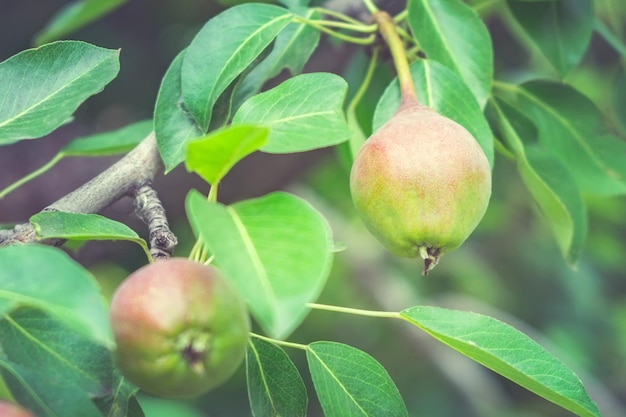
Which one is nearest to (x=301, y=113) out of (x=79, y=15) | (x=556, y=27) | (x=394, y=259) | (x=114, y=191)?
(x=114, y=191)

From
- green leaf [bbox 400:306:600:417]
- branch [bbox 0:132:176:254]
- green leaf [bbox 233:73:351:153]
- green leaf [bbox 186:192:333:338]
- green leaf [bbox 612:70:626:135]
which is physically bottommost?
green leaf [bbox 612:70:626:135]

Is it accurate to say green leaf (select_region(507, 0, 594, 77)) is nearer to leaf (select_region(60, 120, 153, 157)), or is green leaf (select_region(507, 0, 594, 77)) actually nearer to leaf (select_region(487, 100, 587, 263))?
leaf (select_region(487, 100, 587, 263))

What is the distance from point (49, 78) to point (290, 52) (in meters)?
0.31

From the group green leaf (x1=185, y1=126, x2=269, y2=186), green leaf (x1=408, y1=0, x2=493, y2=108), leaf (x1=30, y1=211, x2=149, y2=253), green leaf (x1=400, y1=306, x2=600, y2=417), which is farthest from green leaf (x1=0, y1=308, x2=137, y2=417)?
green leaf (x1=408, y1=0, x2=493, y2=108)

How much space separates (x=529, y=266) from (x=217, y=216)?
2.30 meters

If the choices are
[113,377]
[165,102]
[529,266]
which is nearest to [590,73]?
[529,266]

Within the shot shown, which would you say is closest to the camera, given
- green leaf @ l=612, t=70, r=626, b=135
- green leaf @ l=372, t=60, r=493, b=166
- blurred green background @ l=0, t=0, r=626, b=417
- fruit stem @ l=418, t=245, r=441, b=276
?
fruit stem @ l=418, t=245, r=441, b=276

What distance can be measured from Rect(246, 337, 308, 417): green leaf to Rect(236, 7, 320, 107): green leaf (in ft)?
1.11

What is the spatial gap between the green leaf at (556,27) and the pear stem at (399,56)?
0.20 m

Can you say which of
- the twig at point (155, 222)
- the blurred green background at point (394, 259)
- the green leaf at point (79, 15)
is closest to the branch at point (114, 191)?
the twig at point (155, 222)

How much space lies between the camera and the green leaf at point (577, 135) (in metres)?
1.08

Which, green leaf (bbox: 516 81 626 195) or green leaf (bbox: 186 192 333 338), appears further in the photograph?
green leaf (bbox: 516 81 626 195)

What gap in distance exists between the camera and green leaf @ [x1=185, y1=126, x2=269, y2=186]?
53 cm

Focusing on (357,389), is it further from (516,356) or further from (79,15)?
(79,15)
